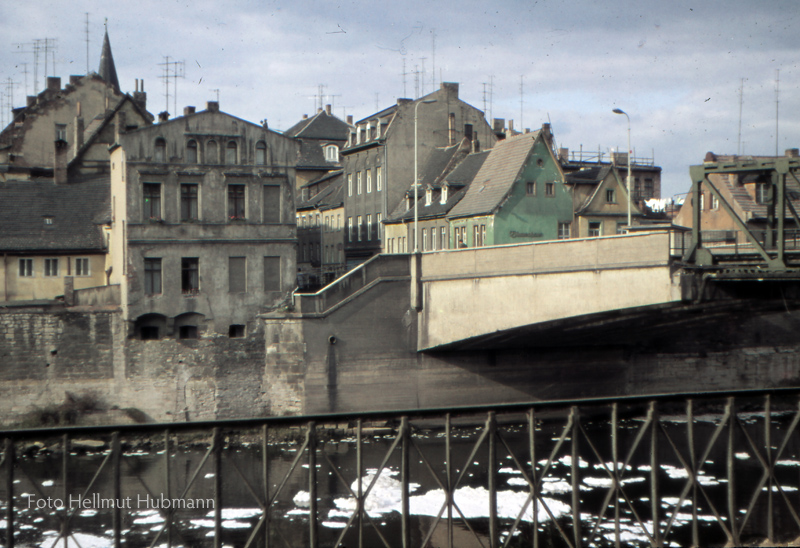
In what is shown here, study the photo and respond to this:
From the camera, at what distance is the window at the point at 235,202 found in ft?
139

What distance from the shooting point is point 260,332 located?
41.7 meters

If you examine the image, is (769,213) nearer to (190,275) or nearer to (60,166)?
(190,275)

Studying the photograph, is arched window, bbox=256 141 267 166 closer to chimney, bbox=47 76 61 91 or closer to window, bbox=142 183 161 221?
window, bbox=142 183 161 221

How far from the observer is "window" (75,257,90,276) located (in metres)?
46.8

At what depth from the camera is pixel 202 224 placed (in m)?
41.7

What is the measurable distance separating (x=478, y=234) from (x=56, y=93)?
31543mm

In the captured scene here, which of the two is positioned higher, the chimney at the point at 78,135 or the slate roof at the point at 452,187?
the chimney at the point at 78,135

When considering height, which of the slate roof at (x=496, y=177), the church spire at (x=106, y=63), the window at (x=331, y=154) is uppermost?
the church spire at (x=106, y=63)

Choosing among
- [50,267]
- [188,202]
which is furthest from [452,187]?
[50,267]

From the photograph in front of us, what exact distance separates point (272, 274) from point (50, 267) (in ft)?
40.3

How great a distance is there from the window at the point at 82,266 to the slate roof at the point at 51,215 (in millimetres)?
599

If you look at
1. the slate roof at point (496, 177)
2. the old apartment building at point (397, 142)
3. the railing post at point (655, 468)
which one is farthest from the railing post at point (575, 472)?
the old apartment building at point (397, 142)

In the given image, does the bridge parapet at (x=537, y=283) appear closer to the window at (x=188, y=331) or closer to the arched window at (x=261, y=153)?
the arched window at (x=261, y=153)

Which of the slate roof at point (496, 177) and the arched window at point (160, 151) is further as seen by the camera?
the slate roof at point (496, 177)
